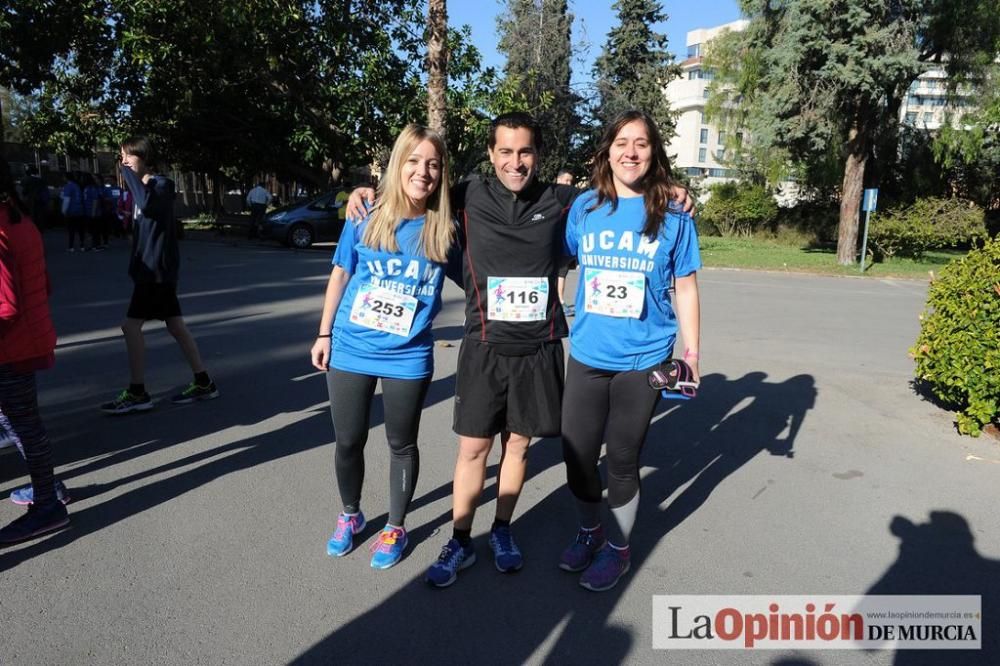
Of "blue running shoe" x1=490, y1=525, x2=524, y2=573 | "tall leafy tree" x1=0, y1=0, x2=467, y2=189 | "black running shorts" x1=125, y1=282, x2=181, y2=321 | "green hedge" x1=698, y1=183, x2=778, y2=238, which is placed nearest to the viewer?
"blue running shoe" x1=490, y1=525, x2=524, y2=573

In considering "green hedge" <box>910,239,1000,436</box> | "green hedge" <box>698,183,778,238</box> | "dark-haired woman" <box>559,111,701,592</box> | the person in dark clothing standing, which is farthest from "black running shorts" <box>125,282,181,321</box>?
"green hedge" <box>698,183,778,238</box>

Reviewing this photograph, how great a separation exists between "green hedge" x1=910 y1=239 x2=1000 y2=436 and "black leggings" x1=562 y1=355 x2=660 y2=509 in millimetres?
3475

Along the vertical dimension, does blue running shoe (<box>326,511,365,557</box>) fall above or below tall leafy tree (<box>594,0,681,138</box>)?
below

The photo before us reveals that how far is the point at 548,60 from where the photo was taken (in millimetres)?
29594

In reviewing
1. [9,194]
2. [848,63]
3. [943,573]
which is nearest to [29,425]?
[9,194]

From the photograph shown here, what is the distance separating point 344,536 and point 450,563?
1.87 ft

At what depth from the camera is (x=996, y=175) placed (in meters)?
26.3

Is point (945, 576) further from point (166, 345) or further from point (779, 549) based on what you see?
point (166, 345)

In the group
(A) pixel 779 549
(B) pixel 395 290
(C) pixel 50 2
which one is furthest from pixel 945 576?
(C) pixel 50 2

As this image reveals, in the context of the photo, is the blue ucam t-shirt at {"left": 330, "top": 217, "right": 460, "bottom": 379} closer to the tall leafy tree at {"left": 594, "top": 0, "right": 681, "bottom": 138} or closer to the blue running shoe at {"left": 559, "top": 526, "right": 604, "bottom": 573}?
the blue running shoe at {"left": 559, "top": 526, "right": 604, "bottom": 573}

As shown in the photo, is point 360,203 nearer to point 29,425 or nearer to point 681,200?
point 681,200

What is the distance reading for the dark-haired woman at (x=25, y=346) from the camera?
3186mm

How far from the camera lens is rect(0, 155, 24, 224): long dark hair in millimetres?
3168

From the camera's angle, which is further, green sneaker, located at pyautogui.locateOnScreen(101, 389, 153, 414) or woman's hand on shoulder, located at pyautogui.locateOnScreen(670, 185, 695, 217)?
green sneaker, located at pyautogui.locateOnScreen(101, 389, 153, 414)
